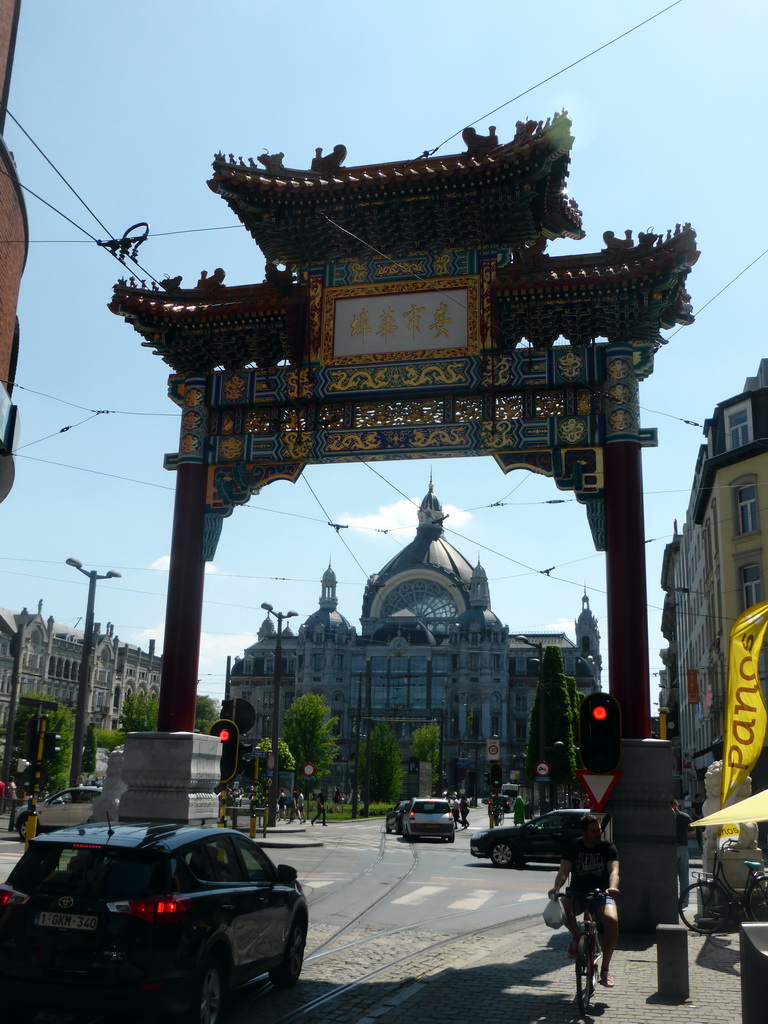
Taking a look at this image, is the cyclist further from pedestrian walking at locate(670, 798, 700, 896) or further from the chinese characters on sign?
the chinese characters on sign

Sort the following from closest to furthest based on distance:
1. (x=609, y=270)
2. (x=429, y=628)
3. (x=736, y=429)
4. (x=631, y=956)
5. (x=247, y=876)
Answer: (x=247, y=876), (x=631, y=956), (x=609, y=270), (x=736, y=429), (x=429, y=628)

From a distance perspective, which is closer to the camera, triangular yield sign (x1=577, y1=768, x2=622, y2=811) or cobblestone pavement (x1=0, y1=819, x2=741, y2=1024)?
cobblestone pavement (x1=0, y1=819, x2=741, y2=1024)

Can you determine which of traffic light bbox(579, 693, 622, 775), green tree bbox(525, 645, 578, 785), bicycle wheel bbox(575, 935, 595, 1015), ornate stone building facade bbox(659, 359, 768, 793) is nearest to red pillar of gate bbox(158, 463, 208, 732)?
traffic light bbox(579, 693, 622, 775)

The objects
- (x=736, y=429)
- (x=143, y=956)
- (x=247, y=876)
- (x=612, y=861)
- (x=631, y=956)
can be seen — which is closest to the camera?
(x=143, y=956)

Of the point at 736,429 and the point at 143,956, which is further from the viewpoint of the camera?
the point at 736,429

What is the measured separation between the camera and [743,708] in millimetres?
11141

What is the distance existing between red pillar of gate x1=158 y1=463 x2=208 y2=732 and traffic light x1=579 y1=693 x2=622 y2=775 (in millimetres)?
6333

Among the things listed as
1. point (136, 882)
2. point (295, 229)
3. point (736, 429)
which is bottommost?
point (136, 882)

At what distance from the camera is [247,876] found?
852 cm

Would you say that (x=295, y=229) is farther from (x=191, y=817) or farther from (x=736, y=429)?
(x=736, y=429)

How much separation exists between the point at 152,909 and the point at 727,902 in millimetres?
9228

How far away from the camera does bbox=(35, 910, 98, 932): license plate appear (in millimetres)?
6660

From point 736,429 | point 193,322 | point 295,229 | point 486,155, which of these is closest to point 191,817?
point 193,322

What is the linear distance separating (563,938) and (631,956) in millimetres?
1828
